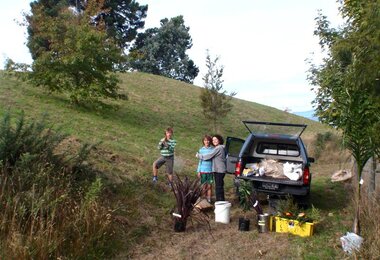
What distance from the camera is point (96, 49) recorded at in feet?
53.4

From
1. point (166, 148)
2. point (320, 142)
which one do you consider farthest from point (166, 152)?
point (320, 142)

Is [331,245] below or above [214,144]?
below

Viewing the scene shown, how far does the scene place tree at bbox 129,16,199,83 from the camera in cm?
4875

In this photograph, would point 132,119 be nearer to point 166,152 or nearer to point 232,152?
point 166,152

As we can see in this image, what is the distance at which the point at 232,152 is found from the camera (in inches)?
378

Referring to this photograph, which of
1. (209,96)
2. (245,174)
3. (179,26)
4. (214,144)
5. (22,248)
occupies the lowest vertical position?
(22,248)

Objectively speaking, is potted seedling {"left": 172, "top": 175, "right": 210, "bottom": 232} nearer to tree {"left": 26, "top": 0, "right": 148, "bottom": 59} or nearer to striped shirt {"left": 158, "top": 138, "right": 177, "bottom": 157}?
striped shirt {"left": 158, "top": 138, "right": 177, "bottom": 157}

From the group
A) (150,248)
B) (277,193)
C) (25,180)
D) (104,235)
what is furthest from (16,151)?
(277,193)

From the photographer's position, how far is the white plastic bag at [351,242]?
545 cm

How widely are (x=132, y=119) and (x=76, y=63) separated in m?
3.58

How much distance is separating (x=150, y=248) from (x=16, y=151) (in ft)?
8.59

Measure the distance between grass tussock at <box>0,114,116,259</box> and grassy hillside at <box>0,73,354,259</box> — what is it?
0.63m

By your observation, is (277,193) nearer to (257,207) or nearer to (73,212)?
(257,207)

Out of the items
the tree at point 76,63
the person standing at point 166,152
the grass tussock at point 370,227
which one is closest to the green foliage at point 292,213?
the grass tussock at point 370,227
